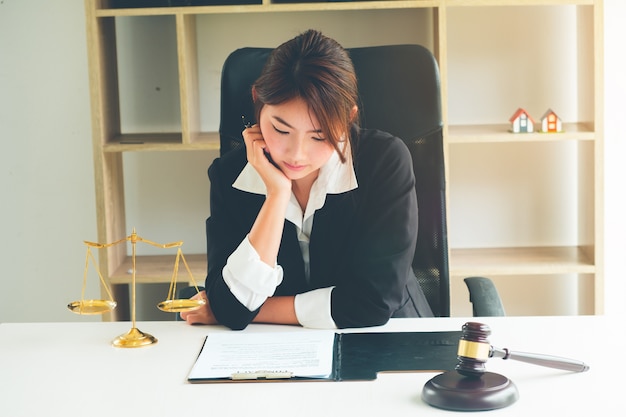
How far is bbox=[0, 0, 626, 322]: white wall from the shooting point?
9.41 ft

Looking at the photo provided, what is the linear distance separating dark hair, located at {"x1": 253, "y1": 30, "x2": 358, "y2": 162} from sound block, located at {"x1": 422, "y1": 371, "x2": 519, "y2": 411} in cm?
56

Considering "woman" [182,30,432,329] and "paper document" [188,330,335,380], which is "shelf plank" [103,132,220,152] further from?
"paper document" [188,330,335,380]

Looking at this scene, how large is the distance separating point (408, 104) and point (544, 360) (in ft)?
2.68

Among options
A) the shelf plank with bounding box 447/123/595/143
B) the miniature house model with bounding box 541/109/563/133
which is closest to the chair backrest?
the shelf plank with bounding box 447/123/595/143

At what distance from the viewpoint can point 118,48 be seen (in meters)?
2.87

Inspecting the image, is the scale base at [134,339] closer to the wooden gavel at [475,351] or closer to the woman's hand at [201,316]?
the woman's hand at [201,316]

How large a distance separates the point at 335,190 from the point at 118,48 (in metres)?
1.43

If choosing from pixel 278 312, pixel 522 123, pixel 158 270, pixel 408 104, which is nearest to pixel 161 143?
pixel 158 270

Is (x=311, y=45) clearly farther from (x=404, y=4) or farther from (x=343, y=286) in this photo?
(x=404, y=4)

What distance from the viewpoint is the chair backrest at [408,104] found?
189cm

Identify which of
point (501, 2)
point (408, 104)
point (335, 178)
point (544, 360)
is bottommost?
point (544, 360)

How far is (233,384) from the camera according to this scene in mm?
1244

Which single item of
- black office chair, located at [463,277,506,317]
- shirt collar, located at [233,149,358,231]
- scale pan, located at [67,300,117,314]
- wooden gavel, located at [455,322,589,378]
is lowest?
black office chair, located at [463,277,506,317]

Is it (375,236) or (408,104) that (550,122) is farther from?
(375,236)
